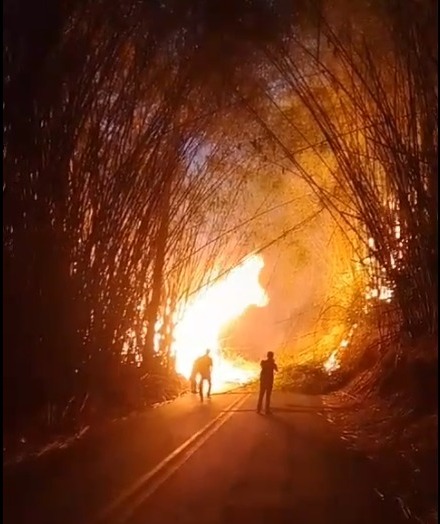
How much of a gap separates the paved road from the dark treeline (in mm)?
1625

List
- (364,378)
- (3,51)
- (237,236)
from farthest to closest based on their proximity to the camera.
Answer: (237,236) → (364,378) → (3,51)

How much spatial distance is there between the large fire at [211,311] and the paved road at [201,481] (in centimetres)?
901

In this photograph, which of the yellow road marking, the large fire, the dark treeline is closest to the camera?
the yellow road marking

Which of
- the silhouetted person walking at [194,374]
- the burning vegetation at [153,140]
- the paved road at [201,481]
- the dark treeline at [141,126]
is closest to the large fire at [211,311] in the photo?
the silhouetted person walking at [194,374]

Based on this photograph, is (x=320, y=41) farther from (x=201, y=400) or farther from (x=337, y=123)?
(x=201, y=400)

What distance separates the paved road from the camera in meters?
6.67

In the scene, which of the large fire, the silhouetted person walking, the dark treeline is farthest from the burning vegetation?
the large fire

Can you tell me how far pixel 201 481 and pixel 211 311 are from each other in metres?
15.4

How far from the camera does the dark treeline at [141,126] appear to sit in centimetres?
943

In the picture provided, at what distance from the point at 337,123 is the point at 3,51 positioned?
4495 mm

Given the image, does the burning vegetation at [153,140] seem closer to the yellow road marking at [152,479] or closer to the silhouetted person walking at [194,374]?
the yellow road marking at [152,479]

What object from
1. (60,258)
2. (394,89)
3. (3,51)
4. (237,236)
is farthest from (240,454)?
(237,236)

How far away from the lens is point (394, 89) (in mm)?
9875

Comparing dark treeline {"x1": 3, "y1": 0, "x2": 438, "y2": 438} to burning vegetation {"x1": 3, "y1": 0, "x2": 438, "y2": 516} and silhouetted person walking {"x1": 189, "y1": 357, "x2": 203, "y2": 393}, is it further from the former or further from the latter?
silhouetted person walking {"x1": 189, "y1": 357, "x2": 203, "y2": 393}
